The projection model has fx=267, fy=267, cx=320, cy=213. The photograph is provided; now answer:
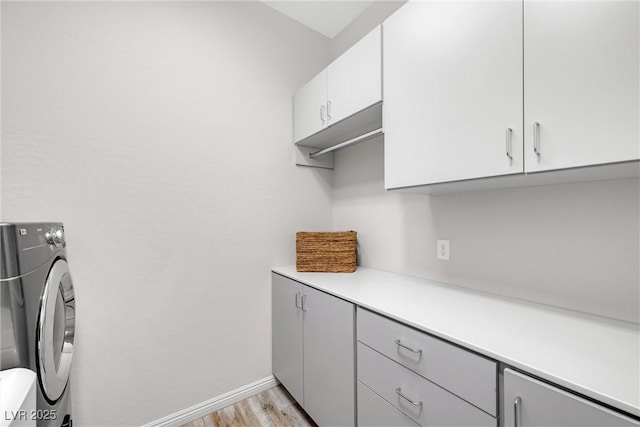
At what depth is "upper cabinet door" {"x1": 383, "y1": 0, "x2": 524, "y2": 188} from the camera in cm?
93

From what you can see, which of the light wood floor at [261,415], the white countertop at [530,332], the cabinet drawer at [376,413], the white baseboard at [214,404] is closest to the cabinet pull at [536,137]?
the white countertop at [530,332]

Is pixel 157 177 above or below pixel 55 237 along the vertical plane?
above

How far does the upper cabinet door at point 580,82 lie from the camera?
713 mm

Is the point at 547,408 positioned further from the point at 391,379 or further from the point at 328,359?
the point at 328,359

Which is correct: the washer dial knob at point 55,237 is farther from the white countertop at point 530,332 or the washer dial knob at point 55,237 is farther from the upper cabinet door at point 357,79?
the upper cabinet door at point 357,79

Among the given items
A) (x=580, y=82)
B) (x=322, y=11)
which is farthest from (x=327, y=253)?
(x=322, y=11)

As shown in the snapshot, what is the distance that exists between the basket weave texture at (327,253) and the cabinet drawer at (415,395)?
69cm

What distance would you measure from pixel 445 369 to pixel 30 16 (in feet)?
7.65

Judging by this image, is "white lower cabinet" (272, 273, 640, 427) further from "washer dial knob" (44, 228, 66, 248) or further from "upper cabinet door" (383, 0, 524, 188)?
"washer dial knob" (44, 228, 66, 248)

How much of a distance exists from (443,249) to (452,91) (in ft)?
2.77

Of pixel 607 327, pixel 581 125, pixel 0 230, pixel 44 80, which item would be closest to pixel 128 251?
pixel 0 230

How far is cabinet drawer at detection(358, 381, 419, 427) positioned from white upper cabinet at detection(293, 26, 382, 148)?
4.62ft

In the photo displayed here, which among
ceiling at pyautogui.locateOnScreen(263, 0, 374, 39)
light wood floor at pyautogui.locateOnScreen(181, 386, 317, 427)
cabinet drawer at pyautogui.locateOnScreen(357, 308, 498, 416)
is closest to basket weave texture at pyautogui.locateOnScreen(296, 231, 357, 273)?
cabinet drawer at pyautogui.locateOnScreen(357, 308, 498, 416)

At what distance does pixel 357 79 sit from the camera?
1.53 m
